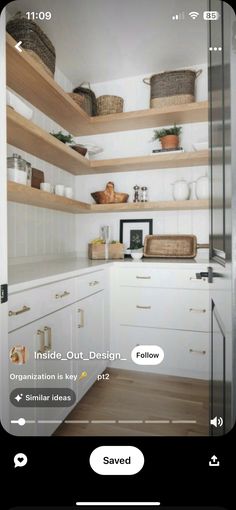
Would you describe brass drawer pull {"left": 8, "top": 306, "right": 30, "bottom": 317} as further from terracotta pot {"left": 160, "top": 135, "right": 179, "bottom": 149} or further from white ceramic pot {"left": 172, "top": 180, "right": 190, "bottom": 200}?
terracotta pot {"left": 160, "top": 135, "right": 179, "bottom": 149}

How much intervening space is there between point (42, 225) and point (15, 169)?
475 mm

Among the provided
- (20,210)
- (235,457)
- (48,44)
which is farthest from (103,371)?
(48,44)

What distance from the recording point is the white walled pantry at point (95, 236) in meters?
0.79

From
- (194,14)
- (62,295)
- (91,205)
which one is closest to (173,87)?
(91,205)

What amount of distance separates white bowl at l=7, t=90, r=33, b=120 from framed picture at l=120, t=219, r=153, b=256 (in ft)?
2.79

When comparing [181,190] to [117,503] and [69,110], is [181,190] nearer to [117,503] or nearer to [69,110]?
[69,110]

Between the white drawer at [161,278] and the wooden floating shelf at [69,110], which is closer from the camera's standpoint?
the wooden floating shelf at [69,110]

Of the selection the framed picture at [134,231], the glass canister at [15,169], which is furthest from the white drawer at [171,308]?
the glass canister at [15,169]

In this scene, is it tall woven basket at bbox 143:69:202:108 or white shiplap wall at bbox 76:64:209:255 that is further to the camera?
white shiplap wall at bbox 76:64:209:255

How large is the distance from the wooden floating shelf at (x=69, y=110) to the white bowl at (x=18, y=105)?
0.31 ft

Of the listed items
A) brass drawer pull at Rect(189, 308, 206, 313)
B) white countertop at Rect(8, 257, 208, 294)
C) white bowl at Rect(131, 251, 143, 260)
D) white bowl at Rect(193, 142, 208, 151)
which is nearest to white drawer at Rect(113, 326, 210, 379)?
brass drawer pull at Rect(189, 308, 206, 313)

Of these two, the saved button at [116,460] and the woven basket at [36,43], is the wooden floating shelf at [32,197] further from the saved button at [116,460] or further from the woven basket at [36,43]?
the saved button at [116,460]

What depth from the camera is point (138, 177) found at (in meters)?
1.69

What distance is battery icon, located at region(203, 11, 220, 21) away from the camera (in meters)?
0.37
